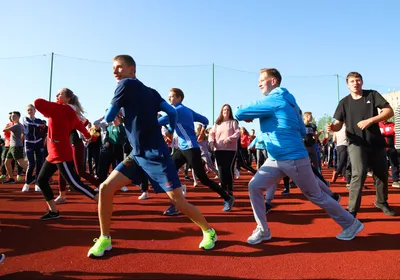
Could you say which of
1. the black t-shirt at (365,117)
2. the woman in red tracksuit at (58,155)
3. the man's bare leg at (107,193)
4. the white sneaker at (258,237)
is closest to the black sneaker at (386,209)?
the black t-shirt at (365,117)

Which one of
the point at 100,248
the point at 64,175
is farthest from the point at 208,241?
the point at 64,175

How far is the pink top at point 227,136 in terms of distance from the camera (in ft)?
19.3

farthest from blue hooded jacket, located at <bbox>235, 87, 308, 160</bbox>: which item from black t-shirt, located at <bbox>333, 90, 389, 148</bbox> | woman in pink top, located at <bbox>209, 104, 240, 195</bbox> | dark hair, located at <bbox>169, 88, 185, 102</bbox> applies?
woman in pink top, located at <bbox>209, 104, 240, 195</bbox>

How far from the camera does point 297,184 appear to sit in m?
3.35

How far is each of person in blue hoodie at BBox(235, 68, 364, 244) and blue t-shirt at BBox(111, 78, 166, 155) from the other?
2.99 ft

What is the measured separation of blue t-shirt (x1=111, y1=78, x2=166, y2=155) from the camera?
299 centimetres

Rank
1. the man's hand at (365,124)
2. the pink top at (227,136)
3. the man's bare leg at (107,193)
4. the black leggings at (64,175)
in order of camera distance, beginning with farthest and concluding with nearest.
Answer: the pink top at (227,136)
the black leggings at (64,175)
the man's hand at (365,124)
the man's bare leg at (107,193)

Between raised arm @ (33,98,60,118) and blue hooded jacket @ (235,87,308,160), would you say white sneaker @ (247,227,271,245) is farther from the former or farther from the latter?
raised arm @ (33,98,60,118)

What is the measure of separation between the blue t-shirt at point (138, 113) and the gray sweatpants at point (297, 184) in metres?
1.23

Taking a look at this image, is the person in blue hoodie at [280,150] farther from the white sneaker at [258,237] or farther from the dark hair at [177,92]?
the dark hair at [177,92]

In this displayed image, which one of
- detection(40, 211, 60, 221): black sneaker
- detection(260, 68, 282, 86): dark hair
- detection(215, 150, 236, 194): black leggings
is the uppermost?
detection(260, 68, 282, 86): dark hair

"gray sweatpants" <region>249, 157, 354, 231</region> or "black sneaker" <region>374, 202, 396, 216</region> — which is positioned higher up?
"gray sweatpants" <region>249, 157, 354, 231</region>

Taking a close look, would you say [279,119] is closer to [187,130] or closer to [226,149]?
[187,130]

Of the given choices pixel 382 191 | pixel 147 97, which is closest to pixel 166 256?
pixel 147 97
